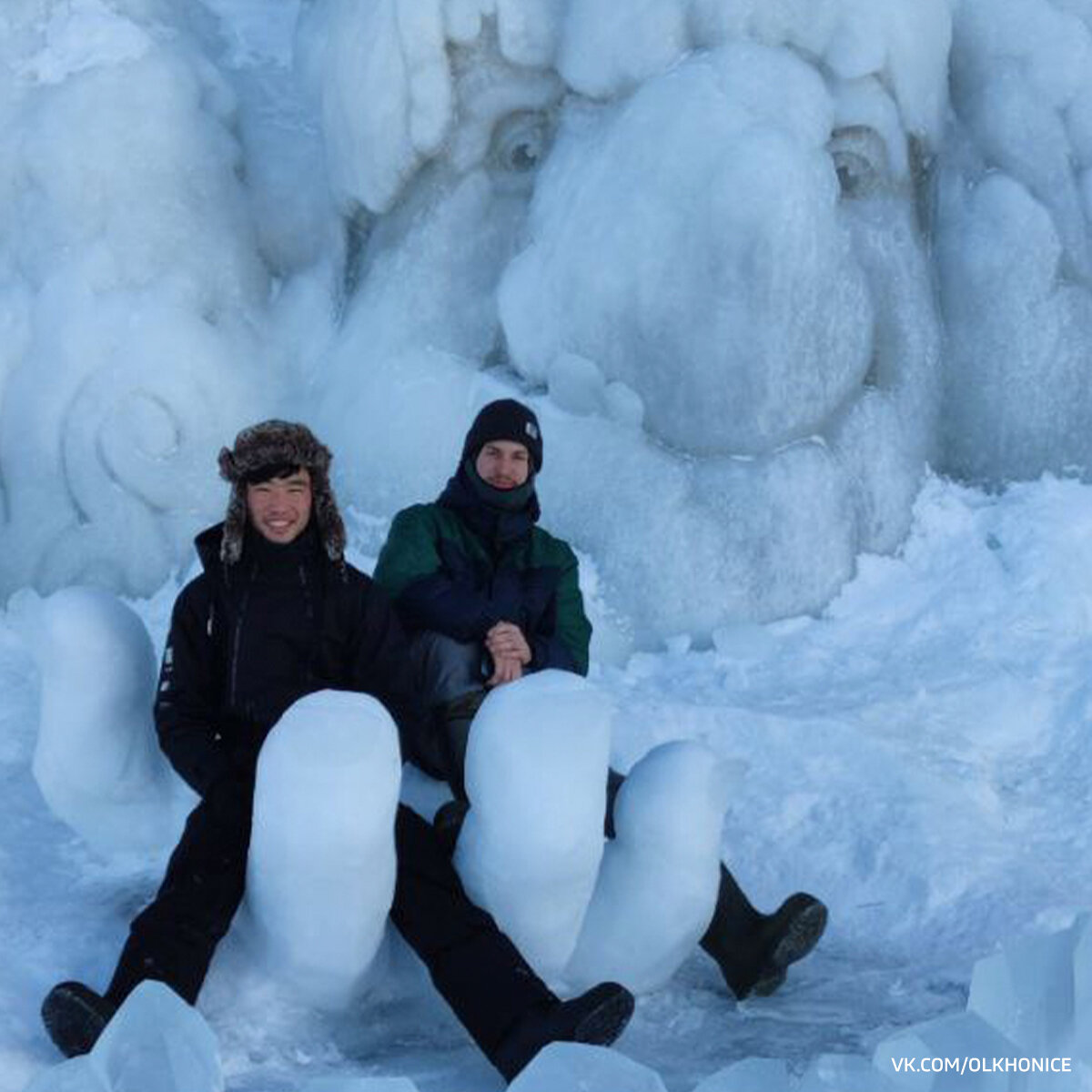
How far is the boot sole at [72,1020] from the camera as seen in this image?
230 centimetres

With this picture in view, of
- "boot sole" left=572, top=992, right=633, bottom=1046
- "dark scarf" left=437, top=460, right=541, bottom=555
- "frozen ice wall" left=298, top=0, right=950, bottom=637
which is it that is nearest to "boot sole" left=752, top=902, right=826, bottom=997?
"boot sole" left=572, top=992, right=633, bottom=1046

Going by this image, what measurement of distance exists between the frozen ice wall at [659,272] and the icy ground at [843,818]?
21 cm

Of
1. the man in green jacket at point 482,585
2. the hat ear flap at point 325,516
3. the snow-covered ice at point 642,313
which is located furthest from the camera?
the snow-covered ice at point 642,313

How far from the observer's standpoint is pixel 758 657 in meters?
3.88

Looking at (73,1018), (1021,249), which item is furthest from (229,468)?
(1021,249)

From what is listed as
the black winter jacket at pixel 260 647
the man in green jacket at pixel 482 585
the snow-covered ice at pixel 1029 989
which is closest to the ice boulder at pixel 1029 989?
the snow-covered ice at pixel 1029 989

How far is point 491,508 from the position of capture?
3094 mm

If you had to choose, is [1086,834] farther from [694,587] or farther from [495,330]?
[495,330]

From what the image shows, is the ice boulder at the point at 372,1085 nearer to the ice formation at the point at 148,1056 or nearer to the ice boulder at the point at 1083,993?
the ice formation at the point at 148,1056

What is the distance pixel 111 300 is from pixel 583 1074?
9.17 ft

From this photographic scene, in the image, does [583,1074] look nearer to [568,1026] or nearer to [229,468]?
[568,1026]

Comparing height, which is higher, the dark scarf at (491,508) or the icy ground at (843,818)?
the dark scarf at (491,508)

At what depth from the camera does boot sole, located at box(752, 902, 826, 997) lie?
2729 mm

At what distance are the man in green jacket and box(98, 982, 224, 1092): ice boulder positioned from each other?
82 cm
